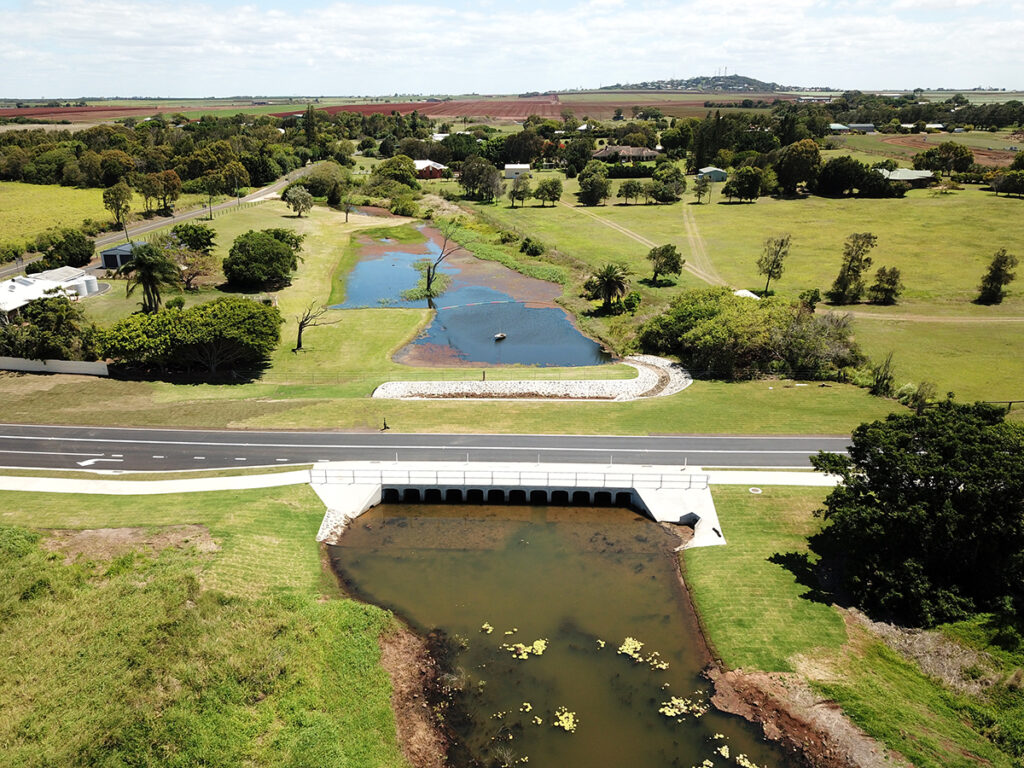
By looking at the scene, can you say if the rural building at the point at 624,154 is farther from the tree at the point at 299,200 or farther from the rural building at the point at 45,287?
the rural building at the point at 45,287

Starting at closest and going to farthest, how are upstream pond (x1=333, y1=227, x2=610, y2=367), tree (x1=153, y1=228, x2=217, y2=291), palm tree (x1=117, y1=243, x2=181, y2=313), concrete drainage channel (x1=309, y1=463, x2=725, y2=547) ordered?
concrete drainage channel (x1=309, y1=463, x2=725, y2=547) → palm tree (x1=117, y1=243, x2=181, y2=313) → upstream pond (x1=333, y1=227, x2=610, y2=367) → tree (x1=153, y1=228, x2=217, y2=291)

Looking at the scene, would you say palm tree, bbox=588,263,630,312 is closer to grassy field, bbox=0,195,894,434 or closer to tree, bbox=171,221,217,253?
grassy field, bbox=0,195,894,434

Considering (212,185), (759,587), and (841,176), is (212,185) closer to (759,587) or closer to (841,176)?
(841,176)

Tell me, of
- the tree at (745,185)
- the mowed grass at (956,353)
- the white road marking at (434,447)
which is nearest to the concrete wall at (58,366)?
the white road marking at (434,447)

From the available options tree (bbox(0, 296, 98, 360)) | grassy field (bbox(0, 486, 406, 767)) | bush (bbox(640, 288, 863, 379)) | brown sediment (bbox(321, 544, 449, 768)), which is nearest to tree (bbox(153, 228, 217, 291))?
tree (bbox(0, 296, 98, 360))

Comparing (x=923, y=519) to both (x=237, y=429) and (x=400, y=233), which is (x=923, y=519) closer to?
(x=237, y=429)

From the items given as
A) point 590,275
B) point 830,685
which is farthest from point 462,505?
point 590,275
